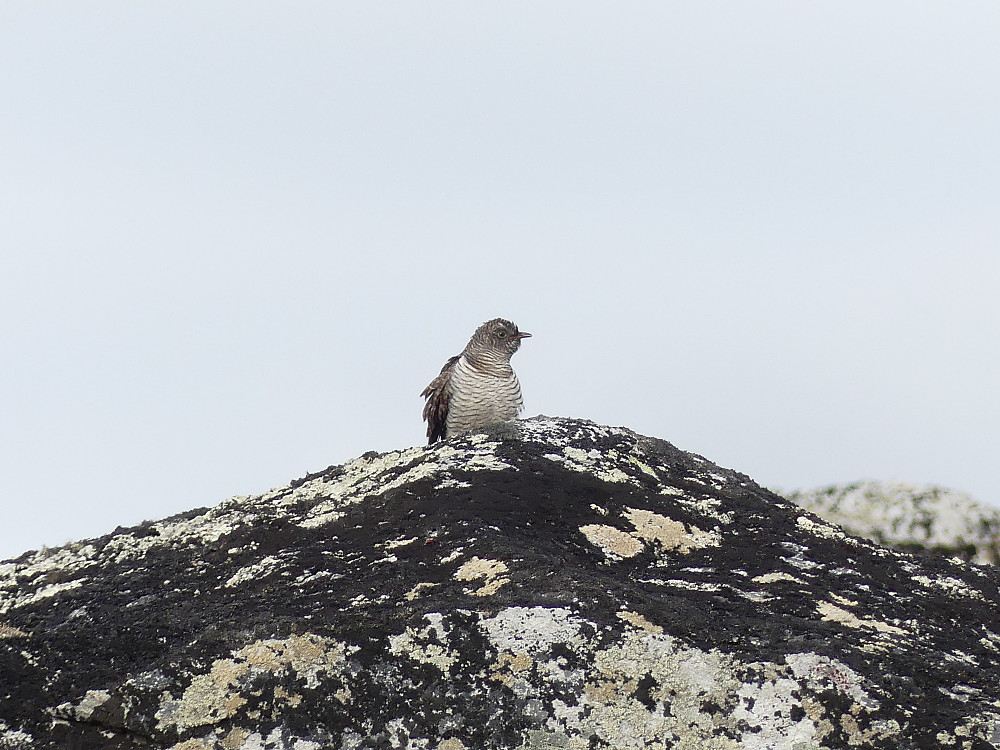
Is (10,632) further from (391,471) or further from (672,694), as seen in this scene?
Answer: (672,694)

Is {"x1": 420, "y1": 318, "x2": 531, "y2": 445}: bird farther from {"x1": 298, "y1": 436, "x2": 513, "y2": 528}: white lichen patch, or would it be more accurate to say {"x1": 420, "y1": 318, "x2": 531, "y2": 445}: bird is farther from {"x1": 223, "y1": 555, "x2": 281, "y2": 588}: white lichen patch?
{"x1": 223, "y1": 555, "x2": 281, "y2": 588}: white lichen patch

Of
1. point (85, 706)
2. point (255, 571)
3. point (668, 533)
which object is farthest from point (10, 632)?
point (668, 533)

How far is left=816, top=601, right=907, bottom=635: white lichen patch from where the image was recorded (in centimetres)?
411

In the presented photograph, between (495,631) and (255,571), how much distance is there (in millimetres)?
1512

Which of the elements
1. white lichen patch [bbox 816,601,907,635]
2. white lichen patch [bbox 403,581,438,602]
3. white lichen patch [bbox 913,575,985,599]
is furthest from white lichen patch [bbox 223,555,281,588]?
white lichen patch [bbox 913,575,985,599]

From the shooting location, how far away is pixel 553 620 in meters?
3.67

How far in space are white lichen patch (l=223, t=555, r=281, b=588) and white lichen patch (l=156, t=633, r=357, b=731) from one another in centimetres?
87

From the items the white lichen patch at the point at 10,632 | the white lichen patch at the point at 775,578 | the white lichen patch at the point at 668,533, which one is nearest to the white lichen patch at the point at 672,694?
the white lichen patch at the point at 775,578

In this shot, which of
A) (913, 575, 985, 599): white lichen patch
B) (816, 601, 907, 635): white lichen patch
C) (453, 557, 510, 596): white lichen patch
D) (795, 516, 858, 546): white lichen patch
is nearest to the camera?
(453, 557, 510, 596): white lichen patch

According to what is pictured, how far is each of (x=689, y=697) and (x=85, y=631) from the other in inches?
99.5

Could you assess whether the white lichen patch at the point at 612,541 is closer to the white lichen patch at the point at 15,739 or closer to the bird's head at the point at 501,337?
the white lichen patch at the point at 15,739

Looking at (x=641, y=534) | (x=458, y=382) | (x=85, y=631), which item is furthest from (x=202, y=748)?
(x=458, y=382)

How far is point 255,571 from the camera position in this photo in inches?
183

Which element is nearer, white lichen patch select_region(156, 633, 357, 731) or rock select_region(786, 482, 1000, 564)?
white lichen patch select_region(156, 633, 357, 731)
